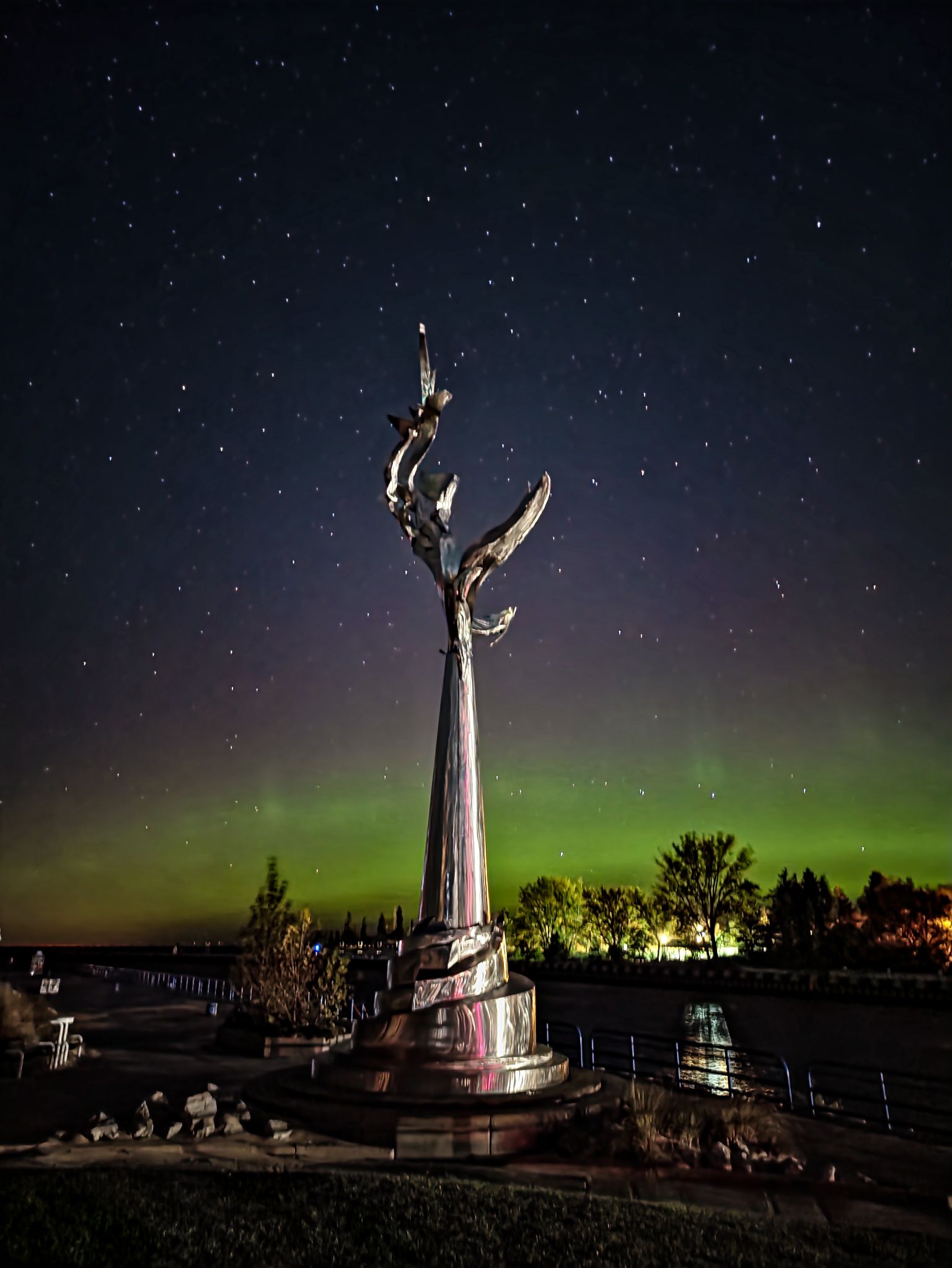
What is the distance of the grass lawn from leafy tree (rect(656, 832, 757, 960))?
68429 millimetres

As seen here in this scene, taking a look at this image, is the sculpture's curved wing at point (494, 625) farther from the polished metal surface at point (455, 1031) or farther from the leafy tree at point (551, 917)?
the leafy tree at point (551, 917)

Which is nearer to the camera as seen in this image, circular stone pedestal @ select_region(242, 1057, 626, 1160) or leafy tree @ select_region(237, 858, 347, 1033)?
circular stone pedestal @ select_region(242, 1057, 626, 1160)

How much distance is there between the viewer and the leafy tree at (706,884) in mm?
71250

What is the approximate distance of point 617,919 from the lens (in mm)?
87750

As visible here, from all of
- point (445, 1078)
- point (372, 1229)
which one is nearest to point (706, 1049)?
point (445, 1078)

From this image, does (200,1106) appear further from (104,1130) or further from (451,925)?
(451,925)

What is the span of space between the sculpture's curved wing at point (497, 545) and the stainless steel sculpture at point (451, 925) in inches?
0.9

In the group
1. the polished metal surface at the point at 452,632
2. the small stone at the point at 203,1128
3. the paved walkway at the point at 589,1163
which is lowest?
the paved walkway at the point at 589,1163

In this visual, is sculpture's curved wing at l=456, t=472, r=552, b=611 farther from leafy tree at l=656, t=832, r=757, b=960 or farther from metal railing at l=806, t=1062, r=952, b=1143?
leafy tree at l=656, t=832, r=757, b=960

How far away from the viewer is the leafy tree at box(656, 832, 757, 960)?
71250 mm

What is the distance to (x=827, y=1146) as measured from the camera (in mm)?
10398

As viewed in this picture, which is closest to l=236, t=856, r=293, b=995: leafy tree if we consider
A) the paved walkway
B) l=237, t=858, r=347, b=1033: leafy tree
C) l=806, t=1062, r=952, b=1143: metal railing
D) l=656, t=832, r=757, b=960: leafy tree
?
l=237, t=858, r=347, b=1033: leafy tree

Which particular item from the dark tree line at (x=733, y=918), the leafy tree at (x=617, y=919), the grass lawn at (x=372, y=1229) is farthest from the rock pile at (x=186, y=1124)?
the leafy tree at (x=617, y=919)

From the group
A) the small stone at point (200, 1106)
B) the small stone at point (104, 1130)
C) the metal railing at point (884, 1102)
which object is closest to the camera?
the small stone at point (104, 1130)
